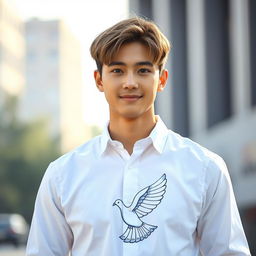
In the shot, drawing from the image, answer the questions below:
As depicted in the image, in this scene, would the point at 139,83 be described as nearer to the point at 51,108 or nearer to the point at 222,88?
the point at 222,88

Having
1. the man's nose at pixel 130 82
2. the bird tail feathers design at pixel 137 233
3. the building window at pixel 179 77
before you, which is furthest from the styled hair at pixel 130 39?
the building window at pixel 179 77

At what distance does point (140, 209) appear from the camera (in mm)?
3830

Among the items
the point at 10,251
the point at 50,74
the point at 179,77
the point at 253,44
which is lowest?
the point at 50,74

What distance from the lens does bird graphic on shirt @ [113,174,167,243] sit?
3801 millimetres

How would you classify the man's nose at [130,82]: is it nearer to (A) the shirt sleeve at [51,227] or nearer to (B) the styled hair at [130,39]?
(B) the styled hair at [130,39]

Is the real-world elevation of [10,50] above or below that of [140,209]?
below

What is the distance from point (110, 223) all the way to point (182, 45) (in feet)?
132

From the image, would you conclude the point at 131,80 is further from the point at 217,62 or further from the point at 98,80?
the point at 217,62

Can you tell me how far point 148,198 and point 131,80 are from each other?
0.47 metres

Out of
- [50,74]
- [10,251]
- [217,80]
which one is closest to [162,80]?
[10,251]

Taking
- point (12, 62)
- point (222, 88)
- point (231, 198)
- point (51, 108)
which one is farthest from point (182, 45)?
point (51, 108)

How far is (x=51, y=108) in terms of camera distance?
144125 mm

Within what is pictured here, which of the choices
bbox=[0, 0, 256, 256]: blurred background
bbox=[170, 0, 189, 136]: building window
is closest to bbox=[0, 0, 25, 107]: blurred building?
bbox=[0, 0, 256, 256]: blurred background

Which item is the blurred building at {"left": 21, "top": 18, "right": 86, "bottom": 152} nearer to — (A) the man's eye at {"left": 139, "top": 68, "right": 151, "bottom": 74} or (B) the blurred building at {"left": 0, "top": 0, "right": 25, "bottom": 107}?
(B) the blurred building at {"left": 0, "top": 0, "right": 25, "bottom": 107}
